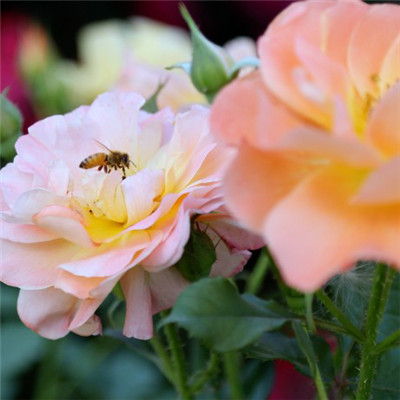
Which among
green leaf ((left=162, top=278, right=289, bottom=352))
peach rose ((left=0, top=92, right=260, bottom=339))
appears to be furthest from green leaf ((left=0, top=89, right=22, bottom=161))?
green leaf ((left=162, top=278, right=289, bottom=352))

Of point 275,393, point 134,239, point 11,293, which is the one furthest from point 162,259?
point 11,293

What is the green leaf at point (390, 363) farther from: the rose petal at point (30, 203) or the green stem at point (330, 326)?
the rose petal at point (30, 203)

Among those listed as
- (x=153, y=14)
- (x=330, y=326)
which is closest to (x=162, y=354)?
(x=330, y=326)

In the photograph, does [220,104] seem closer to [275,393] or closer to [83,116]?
[83,116]

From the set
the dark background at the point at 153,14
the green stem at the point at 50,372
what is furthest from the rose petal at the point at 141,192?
the dark background at the point at 153,14

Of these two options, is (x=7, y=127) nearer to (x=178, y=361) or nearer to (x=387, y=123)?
(x=178, y=361)

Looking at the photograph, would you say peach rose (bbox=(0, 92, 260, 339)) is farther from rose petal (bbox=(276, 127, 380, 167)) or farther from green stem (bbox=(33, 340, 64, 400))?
green stem (bbox=(33, 340, 64, 400))
